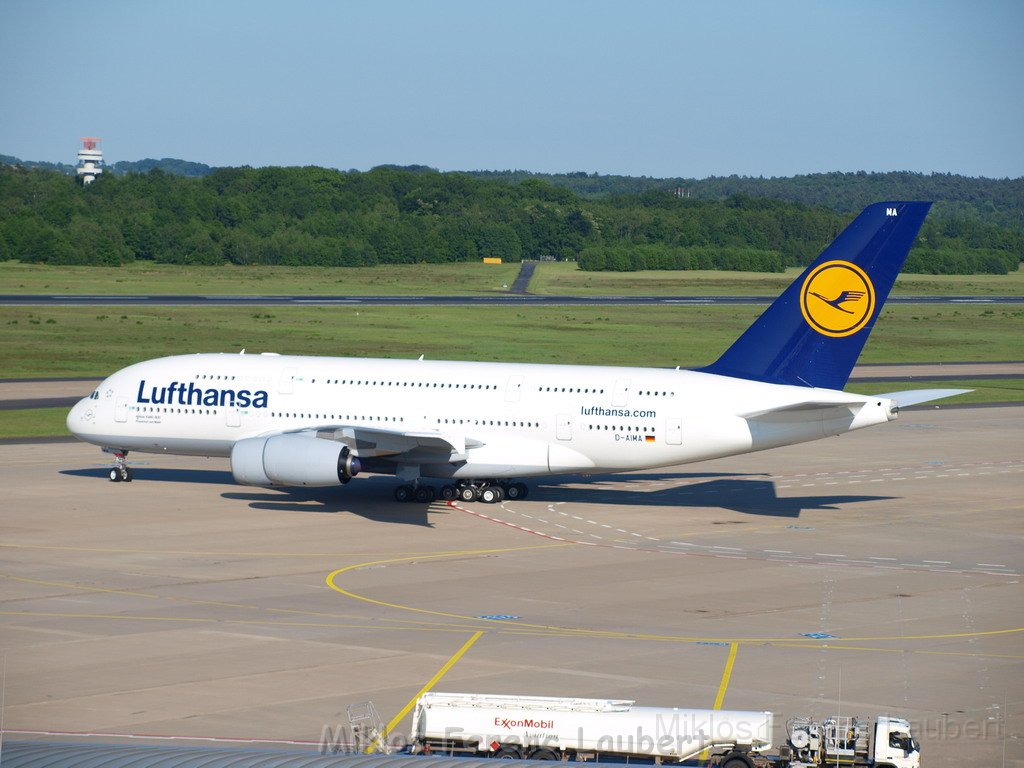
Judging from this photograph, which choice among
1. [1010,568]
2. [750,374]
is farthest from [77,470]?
[1010,568]

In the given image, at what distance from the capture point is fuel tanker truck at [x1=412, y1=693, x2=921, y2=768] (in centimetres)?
2219

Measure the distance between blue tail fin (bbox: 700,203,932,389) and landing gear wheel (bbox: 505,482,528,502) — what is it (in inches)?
392

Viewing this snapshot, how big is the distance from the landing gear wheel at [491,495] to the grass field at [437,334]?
45.4 meters

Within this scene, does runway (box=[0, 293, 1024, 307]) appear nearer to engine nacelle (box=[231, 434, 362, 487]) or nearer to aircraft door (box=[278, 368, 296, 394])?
aircraft door (box=[278, 368, 296, 394])

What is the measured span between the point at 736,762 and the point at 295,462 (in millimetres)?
28329

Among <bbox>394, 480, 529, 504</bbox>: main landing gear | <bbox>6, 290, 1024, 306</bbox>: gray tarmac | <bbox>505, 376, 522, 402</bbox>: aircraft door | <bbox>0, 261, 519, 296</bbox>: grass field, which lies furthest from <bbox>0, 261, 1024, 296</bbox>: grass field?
<bbox>505, 376, 522, 402</bbox>: aircraft door

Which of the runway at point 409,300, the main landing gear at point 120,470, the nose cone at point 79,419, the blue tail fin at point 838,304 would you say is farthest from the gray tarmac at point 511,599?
the runway at point 409,300

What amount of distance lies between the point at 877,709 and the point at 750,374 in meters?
23.1

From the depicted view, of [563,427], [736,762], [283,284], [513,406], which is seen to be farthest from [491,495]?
[283,284]

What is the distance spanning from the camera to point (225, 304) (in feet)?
467

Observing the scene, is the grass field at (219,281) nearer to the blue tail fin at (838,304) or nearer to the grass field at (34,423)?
the grass field at (34,423)

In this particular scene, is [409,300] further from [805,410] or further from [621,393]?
[805,410]

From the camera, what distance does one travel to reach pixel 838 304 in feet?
160

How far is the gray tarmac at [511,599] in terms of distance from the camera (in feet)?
91.6
